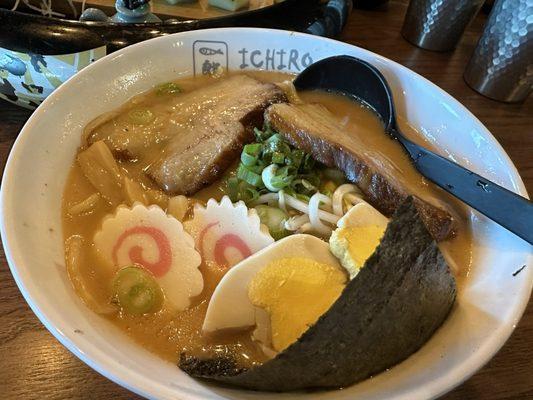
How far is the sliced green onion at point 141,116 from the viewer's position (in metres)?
1.69

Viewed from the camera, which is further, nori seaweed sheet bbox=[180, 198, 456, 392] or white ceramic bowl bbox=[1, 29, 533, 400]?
white ceramic bowl bbox=[1, 29, 533, 400]

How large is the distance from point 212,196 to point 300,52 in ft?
2.62

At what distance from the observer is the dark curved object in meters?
1.70

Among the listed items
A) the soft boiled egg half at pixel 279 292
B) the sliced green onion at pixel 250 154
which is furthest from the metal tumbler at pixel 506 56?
the soft boiled egg half at pixel 279 292

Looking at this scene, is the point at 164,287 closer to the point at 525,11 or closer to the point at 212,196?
the point at 212,196

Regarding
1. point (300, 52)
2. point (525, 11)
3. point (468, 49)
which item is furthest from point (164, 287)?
point (468, 49)

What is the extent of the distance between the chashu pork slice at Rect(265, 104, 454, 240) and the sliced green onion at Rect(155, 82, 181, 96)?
16.9 inches

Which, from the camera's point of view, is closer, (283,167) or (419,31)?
(283,167)

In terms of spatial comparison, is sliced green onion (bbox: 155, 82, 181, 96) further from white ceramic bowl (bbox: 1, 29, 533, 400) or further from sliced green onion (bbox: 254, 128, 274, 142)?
sliced green onion (bbox: 254, 128, 274, 142)

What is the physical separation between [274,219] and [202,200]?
27 cm

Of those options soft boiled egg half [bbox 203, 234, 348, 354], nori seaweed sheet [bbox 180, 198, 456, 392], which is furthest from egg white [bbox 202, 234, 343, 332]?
nori seaweed sheet [bbox 180, 198, 456, 392]

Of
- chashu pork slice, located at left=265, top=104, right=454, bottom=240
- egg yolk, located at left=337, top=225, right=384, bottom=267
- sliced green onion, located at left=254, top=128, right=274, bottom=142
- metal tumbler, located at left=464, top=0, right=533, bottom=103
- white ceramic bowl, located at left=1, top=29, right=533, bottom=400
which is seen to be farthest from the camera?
metal tumbler, located at left=464, top=0, right=533, bottom=103

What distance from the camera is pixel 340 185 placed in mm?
1571

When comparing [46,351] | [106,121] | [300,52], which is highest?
[300,52]
